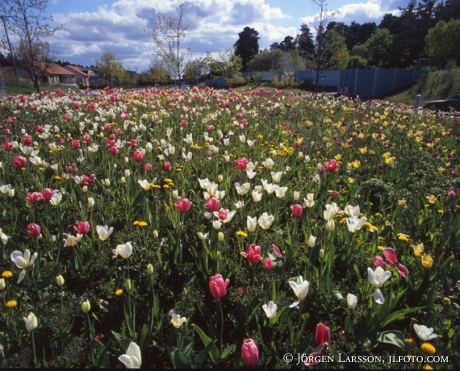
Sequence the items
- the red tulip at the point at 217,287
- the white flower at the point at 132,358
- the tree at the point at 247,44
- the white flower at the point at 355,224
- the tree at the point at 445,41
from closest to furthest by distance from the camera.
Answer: the white flower at the point at 132,358, the red tulip at the point at 217,287, the white flower at the point at 355,224, the tree at the point at 445,41, the tree at the point at 247,44

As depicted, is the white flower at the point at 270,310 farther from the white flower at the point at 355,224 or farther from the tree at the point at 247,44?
the tree at the point at 247,44

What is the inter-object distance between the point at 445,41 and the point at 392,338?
3815cm

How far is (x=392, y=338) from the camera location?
175 cm

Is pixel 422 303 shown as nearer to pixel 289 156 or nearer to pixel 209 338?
pixel 209 338

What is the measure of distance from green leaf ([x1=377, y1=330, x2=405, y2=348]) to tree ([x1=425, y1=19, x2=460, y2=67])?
3777 centimetres

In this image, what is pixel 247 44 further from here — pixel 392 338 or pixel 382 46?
pixel 392 338

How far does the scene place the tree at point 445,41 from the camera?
30656 millimetres

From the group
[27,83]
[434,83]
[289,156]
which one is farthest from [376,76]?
[27,83]

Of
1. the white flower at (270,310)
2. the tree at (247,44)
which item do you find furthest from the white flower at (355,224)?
the tree at (247,44)

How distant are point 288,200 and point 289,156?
A: 4.66 feet

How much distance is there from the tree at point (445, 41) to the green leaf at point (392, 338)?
124 ft

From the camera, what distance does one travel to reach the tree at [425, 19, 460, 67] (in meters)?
30.7

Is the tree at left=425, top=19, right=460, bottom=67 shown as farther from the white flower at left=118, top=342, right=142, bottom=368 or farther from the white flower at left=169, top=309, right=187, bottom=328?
the white flower at left=118, top=342, right=142, bottom=368

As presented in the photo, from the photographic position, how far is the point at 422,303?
2.06 meters
